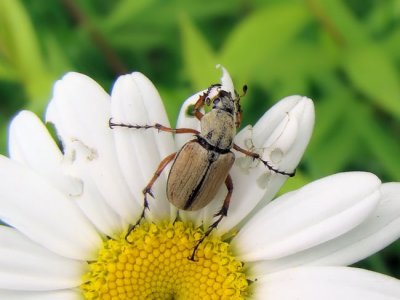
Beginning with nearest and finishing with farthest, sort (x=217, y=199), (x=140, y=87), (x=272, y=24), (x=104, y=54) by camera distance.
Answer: (x=140, y=87), (x=217, y=199), (x=272, y=24), (x=104, y=54)

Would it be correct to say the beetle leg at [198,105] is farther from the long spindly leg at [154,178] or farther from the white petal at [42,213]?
the white petal at [42,213]

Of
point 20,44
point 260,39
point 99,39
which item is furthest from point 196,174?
point 99,39

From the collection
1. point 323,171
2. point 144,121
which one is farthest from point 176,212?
point 323,171

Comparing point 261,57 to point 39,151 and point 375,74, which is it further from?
point 39,151

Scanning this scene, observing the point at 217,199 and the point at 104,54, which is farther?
the point at 104,54

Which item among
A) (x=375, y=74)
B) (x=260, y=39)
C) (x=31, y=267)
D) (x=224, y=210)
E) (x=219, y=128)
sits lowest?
(x=31, y=267)

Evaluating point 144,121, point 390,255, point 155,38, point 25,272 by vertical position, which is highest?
point 155,38

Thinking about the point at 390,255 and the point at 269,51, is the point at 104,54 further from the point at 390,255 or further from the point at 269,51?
the point at 390,255

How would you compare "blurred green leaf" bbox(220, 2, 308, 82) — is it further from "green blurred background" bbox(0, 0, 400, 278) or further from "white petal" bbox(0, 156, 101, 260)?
"white petal" bbox(0, 156, 101, 260)
